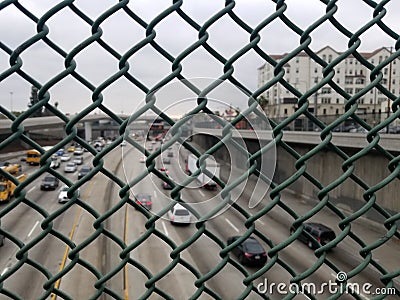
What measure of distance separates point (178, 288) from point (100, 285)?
6143mm

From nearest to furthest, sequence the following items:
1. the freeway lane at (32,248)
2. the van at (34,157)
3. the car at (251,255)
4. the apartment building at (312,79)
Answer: the van at (34,157) → the apartment building at (312,79) → the freeway lane at (32,248) → the car at (251,255)

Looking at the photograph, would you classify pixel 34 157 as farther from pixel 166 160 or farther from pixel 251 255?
pixel 251 255

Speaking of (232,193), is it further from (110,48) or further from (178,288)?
(178,288)

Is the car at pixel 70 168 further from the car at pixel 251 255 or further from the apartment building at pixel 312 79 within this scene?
the car at pixel 251 255

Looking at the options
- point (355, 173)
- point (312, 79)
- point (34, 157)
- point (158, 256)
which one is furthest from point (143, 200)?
point (355, 173)

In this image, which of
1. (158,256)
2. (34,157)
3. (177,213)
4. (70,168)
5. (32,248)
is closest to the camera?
(34,157)

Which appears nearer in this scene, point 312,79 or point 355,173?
point 312,79

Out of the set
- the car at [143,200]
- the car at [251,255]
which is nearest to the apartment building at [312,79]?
the car at [143,200]

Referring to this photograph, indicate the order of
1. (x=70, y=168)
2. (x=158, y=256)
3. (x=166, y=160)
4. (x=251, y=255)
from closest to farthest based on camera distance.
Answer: (x=166, y=160), (x=251, y=255), (x=158, y=256), (x=70, y=168)

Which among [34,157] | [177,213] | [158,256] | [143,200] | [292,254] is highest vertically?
[34,157]

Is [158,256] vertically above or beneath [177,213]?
beneath

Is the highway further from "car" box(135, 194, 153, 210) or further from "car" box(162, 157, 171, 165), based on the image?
"car" box(162, 157, 171, 165)

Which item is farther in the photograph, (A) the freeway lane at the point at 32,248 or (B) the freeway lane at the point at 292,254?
(B) the freeway lane at the point at 292,254

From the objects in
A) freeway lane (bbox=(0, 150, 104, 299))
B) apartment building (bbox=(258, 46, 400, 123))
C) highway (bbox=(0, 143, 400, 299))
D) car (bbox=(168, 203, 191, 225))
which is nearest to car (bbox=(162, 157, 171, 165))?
car (bbox=(168, 203, 191, 225))
